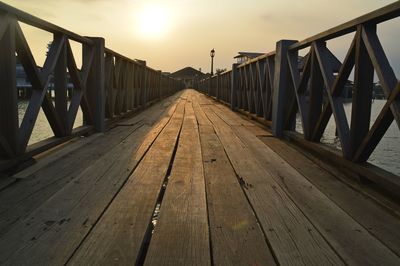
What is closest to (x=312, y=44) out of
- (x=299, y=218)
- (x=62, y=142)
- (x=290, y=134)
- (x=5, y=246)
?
(x=290, y=134)

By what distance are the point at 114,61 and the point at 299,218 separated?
502cm

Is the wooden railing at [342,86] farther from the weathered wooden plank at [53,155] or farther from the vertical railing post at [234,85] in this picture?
the vertical railing post at [234,85]

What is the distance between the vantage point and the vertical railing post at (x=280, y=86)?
4965 millimetres

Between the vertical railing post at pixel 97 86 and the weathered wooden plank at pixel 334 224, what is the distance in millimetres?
2761

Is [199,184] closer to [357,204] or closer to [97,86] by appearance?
[357,204]

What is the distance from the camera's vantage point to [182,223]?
6.16ft

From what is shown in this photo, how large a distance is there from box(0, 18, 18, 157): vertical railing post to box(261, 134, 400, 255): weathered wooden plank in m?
2.23

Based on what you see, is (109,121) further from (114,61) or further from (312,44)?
(312,44)

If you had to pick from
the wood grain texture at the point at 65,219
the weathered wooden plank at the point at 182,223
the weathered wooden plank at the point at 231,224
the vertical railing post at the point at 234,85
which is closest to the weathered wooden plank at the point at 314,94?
the weathered wooden plank at the point at 231,224

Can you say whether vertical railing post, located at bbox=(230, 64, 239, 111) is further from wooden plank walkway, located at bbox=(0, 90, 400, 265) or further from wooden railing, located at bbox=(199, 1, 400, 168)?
wooden plank walkway, located at bbox=(0, 90, 400, 265)

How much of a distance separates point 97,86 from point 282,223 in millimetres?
3738

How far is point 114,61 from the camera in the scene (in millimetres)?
6281

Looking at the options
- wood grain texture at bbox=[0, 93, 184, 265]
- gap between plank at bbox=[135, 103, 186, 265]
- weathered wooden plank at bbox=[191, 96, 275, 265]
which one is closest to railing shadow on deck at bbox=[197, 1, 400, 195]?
weathered wooden plank at bbox=[191, 96, 275, 265]

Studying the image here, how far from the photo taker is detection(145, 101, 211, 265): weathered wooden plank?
1.54m
